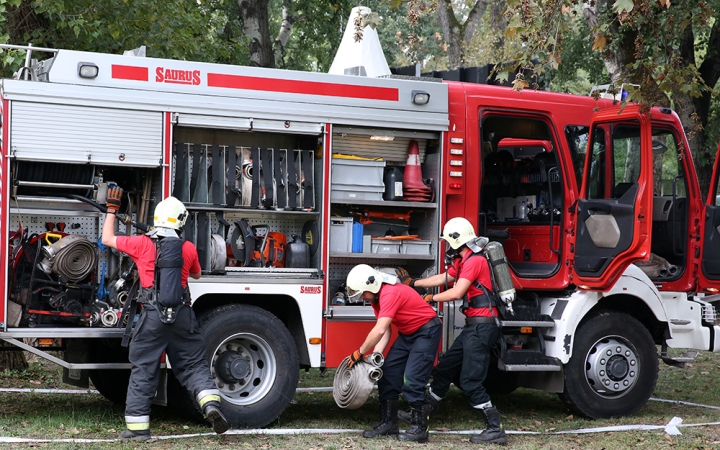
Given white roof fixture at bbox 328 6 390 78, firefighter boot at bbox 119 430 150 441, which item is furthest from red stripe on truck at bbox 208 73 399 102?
white roof fixture at bbox 328 6 390 78

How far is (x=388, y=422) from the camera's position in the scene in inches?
302

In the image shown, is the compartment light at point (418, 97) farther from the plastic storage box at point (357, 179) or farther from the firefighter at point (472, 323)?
the firefighter at point (472, 323)

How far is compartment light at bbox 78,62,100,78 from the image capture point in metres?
7.01

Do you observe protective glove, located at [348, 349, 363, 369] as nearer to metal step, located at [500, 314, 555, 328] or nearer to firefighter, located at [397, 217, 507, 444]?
firefighter, located at [397, 217, 507, 444]

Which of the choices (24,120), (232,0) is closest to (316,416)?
(24,120)

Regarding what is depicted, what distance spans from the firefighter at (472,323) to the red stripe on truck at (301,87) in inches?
50.4

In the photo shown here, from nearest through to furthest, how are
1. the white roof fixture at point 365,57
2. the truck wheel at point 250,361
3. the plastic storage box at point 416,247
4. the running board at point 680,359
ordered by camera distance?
the truck wheel at point 250,361
the plastic storage box at point 416,247
the running board at point 680,359
the white roof fixture at point 365,57

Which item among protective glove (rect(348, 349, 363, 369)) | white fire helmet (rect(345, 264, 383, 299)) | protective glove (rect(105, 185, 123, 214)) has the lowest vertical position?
protective glove (rect(348, 349, 363, 369))

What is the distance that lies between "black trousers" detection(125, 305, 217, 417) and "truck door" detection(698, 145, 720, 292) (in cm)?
500

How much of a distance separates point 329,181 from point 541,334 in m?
2.48

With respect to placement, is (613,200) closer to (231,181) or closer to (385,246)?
(385,246)

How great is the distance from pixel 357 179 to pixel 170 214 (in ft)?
5.91

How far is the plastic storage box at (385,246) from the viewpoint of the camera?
8.16 meters

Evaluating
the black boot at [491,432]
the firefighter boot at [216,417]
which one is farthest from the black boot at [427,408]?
the firefighter boot at [216,417]
